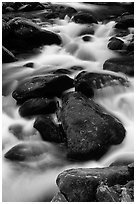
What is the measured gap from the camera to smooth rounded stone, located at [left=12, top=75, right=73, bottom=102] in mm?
4266

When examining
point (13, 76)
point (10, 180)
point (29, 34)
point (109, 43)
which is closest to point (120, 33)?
point (109, 43)

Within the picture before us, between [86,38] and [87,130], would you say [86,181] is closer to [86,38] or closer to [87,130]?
[87,130]

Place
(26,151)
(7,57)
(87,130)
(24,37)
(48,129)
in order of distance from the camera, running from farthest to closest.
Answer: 1. (24,37)
2. (7,57)
3. (48,129)
4. (26,151)
5. (87,130)

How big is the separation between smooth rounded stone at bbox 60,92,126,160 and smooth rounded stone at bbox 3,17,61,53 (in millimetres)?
2811

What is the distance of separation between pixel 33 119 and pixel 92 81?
89 cm

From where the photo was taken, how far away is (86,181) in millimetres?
2629

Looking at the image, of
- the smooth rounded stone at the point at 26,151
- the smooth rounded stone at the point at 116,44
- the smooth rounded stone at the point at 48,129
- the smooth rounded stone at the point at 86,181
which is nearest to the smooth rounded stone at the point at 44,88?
the smooth rounded stone at the point at 48,129

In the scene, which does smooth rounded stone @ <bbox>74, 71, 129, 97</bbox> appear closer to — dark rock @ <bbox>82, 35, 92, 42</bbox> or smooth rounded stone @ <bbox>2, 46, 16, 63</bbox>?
smooth rounded stone @ <bbox>2, 46, 16, 63</bbox>

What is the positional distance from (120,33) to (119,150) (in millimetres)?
3765

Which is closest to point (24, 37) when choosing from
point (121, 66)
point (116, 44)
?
point (116, 44)

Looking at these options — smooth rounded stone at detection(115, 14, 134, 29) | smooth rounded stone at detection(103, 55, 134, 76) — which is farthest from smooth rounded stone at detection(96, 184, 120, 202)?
smooth rounded stone at detection(115, 14, 134, 29)

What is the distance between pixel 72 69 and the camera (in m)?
5.40

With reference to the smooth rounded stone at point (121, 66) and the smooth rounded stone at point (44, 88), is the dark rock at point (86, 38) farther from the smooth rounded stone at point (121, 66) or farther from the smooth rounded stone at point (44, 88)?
the smooth rounded stone at point (44, 88)

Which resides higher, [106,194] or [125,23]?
[125,23]
